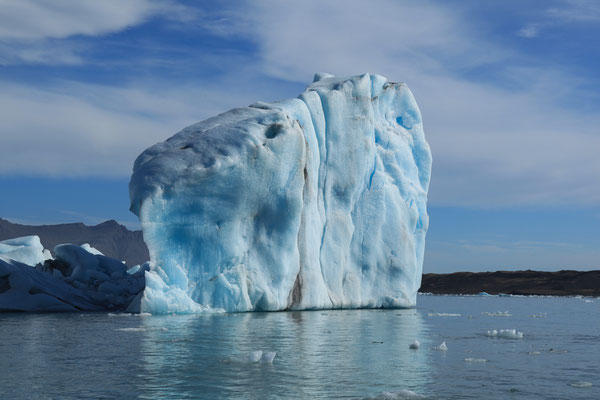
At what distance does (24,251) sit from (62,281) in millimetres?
3755

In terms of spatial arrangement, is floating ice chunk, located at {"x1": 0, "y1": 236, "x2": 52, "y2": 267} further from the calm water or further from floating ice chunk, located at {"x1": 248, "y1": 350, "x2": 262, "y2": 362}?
floating ice chunk, located at {"x1": 248, "y1": 350, "x2": 262, "y2": 362}

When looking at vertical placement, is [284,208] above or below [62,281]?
above

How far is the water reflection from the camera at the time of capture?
6647 mm

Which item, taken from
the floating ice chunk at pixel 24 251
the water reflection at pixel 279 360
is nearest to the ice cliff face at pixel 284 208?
the water reflection at pixel 279 360

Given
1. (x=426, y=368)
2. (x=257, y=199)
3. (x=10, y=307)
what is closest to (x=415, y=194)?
(x=257, y=199)

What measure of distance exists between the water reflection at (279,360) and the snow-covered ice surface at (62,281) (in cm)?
631

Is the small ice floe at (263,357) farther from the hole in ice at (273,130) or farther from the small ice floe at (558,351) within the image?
the hole in ice at (273,130)

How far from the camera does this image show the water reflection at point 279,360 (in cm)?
665

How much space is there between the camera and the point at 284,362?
839 cm

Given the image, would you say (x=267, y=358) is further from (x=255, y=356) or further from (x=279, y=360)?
(x=279, y=360)

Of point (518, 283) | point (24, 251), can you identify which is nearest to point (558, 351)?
point (24, 251)

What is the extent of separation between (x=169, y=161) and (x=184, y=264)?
259cm

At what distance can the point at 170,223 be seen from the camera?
17266 mm

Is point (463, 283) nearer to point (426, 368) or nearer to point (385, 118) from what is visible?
point (385, 118)
